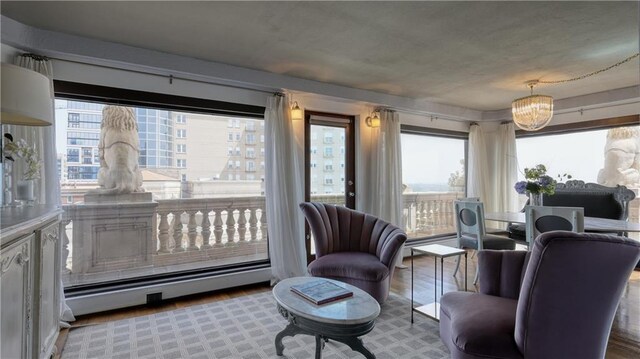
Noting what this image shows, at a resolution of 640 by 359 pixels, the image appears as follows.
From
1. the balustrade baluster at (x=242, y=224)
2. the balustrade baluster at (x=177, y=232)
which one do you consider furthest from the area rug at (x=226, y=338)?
the balustrade baluster at (x=242, y=224)

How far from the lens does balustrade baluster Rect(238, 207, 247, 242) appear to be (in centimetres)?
391

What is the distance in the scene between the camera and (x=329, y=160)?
173 inches

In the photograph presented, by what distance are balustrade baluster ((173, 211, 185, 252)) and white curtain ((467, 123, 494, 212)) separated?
4.63 m

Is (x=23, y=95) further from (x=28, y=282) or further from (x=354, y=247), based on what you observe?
(x=354, y=247)

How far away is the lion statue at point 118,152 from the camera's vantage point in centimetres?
308

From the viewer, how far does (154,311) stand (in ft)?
9.84

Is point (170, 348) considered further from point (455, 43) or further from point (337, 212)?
point (455, 43)

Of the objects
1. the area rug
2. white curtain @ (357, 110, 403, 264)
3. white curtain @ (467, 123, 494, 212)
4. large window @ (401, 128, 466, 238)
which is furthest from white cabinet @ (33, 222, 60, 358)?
white curtain @ (467, 123, 494, 212)

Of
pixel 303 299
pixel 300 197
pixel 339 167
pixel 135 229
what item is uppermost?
pixel 339 167

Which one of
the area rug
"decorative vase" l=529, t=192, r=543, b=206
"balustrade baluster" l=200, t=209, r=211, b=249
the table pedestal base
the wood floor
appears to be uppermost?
"decorative vase" l=529, t=192, r=543, b=206

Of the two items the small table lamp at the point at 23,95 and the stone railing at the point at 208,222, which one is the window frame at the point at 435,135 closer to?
the stone railing at the point at 208,222

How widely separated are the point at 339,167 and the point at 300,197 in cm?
87

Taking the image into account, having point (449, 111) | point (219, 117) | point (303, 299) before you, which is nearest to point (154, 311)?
point (303, 299)

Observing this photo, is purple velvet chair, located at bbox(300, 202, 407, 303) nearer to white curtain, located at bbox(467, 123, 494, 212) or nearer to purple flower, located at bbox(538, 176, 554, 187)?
purple flower, located at bbox(538, 176, 554, 187)
